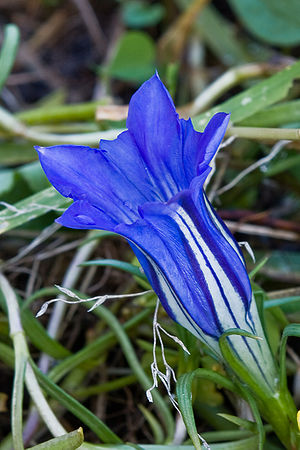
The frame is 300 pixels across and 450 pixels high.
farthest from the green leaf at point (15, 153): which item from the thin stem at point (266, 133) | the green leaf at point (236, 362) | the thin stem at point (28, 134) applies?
the green leaf at point (236, 362)

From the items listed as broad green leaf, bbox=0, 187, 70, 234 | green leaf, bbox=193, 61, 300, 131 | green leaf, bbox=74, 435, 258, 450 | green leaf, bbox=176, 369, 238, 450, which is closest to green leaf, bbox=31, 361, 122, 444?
green leaf, bbox=74, 435, 258, 450

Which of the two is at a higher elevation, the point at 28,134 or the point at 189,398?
the point at 28,134

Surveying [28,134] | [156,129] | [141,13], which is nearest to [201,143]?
[156,129]

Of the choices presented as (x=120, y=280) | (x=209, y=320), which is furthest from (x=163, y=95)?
(x=120, y=280)

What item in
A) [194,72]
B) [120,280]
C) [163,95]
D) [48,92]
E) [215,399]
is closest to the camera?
[163,95]

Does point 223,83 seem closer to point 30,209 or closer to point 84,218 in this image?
point 30,209

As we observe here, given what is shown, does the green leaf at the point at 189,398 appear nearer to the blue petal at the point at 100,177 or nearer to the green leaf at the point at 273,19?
the blue petal at the point at 100,177

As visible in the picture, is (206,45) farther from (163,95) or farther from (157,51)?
(163,95)
